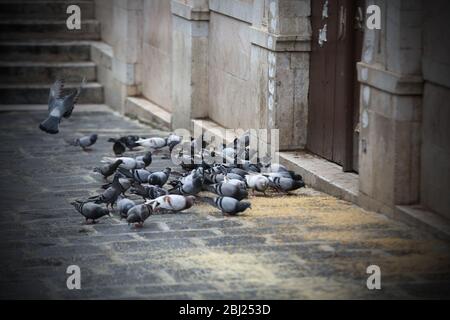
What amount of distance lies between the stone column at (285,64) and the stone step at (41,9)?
24.1 feet

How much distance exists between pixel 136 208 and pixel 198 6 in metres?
4.91

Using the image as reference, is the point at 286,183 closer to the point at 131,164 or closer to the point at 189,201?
the point at 189,201

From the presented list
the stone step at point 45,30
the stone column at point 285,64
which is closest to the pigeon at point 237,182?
the stone column at point 285,64

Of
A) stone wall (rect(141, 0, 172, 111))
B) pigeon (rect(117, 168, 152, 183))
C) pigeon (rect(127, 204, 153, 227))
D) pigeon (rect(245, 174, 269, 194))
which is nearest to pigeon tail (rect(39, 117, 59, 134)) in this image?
pigeon (rect(117, 168, 152, 183))

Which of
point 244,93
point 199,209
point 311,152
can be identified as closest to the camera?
point 199,209

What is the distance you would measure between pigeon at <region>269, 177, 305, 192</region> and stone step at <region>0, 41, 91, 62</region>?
329 inches

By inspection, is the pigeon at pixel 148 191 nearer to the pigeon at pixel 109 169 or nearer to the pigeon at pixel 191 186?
the pigeon at pixel 191 186

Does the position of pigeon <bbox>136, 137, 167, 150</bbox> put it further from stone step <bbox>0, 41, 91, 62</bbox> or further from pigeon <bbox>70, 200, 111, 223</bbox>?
stone step <bbox>0, 41, 91, 62</bbox>

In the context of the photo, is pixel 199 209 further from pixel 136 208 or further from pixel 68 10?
pixel 68 10

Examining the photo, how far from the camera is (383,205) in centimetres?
966

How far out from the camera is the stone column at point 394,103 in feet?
30.5

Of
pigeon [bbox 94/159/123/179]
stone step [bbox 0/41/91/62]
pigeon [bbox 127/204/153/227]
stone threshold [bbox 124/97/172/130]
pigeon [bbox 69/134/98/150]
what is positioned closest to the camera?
pigeon [bbox 127/204/153/227]

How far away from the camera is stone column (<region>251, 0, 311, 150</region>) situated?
11.6m
